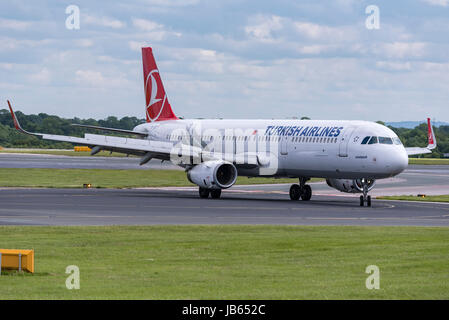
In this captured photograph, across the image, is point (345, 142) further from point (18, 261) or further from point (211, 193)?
point (18, 261)

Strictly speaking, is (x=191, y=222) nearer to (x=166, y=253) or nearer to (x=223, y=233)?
(x=223, y=233)

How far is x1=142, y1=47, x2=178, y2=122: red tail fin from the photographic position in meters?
60.1

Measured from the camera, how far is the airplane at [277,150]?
45.1 meters

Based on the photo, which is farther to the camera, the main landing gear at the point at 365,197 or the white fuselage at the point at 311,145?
the main landing gear at the point at 365,197

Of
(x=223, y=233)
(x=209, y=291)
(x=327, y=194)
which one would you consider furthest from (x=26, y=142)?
(x=209, y=291)

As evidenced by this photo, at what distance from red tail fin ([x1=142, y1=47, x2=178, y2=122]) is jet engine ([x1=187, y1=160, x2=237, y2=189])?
1055 centimetres

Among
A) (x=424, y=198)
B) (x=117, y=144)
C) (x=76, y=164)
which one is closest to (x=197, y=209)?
(x=117, y=144)

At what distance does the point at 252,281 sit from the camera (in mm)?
19469

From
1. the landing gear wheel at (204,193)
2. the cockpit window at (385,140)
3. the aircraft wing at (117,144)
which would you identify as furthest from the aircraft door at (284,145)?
the aircraft wing at (117,144)

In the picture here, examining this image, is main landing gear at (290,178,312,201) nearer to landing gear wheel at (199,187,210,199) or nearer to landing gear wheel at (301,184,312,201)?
landing gear wheel at (301,184,312,201)

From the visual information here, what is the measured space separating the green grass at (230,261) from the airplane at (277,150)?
44.9 feet

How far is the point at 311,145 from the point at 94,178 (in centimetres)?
2643

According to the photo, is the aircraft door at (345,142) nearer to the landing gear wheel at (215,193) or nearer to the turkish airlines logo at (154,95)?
the landing gear wheel at (215,193)

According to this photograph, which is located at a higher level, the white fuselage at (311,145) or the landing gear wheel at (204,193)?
the white fuselage at (311,145)
